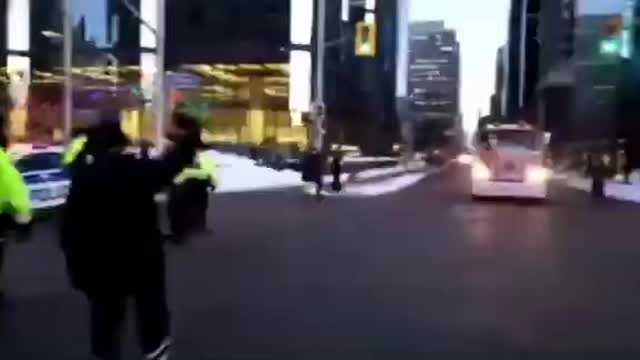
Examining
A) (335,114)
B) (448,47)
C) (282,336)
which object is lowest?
(282,336)

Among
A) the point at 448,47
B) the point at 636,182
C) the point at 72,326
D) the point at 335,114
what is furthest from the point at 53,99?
the point at 636,182

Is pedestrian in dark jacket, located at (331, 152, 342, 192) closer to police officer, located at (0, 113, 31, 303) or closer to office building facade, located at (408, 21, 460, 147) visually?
office building facade, located at (408, 21, 460, 147)

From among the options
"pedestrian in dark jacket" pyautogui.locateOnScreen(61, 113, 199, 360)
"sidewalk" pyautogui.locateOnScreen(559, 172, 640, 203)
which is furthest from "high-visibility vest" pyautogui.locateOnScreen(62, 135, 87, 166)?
"sidewalk" pyautogui.locateOnScreen(559, 172, 640, 203)

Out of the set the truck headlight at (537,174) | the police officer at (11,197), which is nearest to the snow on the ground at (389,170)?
the truck headlight at (537,174)

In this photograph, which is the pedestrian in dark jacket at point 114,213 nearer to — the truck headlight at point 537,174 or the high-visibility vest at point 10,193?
the high-visibility vest at point 10,193

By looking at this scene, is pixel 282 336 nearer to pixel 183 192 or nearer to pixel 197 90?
pixel 183 192

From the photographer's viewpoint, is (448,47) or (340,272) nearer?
(448,47)
